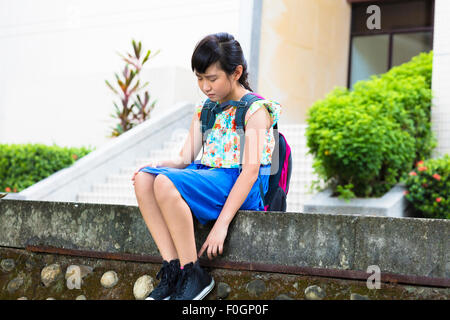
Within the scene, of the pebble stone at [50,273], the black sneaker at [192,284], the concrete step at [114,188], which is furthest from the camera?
the concrete step at [114,188]

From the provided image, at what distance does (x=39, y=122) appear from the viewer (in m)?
11.9

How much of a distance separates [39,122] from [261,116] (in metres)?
9.72

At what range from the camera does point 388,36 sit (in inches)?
473

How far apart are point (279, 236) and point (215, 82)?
33.3 inches

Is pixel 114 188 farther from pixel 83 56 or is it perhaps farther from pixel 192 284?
pixel 192 284

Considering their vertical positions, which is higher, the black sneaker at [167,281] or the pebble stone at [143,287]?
the black sneaker at [167,281]

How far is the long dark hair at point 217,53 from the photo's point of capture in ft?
9.76

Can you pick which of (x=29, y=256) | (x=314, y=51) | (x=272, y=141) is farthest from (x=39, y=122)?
(x=272, y=141)

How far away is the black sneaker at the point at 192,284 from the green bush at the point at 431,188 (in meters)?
3.60

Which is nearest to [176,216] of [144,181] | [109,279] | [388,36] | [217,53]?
[144,181]

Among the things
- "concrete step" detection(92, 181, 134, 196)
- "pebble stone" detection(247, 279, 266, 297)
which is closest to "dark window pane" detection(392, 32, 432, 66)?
"concrete step" detection(92, 181, 134, 196)

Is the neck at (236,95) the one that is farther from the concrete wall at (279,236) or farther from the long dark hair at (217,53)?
the concrete wall at (279,236)
